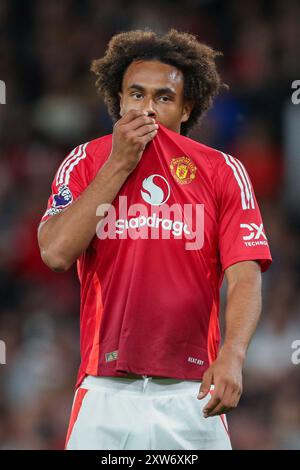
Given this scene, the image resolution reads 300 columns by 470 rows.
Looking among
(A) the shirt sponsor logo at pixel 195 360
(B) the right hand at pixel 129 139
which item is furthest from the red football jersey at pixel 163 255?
(B) the right hand at pixel 129 139

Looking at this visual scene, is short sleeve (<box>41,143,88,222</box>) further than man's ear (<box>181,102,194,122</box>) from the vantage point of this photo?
No

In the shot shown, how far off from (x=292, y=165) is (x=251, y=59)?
3.87 feet

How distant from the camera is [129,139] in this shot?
2.85 meters

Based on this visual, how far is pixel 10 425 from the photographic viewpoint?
19.5 feet

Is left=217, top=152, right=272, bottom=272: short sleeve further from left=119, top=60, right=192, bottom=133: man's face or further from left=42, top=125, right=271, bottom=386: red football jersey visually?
left=119, top=60, right=192, bottom=133: man's face

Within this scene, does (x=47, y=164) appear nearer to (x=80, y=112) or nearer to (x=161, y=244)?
(x=80, y=112)

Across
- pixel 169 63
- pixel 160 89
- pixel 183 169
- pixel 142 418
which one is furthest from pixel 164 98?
pixel 142 418

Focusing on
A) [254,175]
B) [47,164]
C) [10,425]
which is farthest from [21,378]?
[254,175]

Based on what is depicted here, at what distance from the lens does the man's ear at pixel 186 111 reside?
133 inches

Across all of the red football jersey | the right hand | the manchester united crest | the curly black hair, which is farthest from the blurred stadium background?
the right hand

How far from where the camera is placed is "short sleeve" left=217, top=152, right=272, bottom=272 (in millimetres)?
2869

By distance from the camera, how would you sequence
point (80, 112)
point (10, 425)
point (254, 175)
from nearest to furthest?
1. point (10, 425)
2. point (254, 175)
3. point (80, 112)

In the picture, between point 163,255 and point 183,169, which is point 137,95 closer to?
point 183,169

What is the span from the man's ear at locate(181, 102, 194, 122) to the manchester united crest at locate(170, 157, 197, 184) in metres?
0.41
